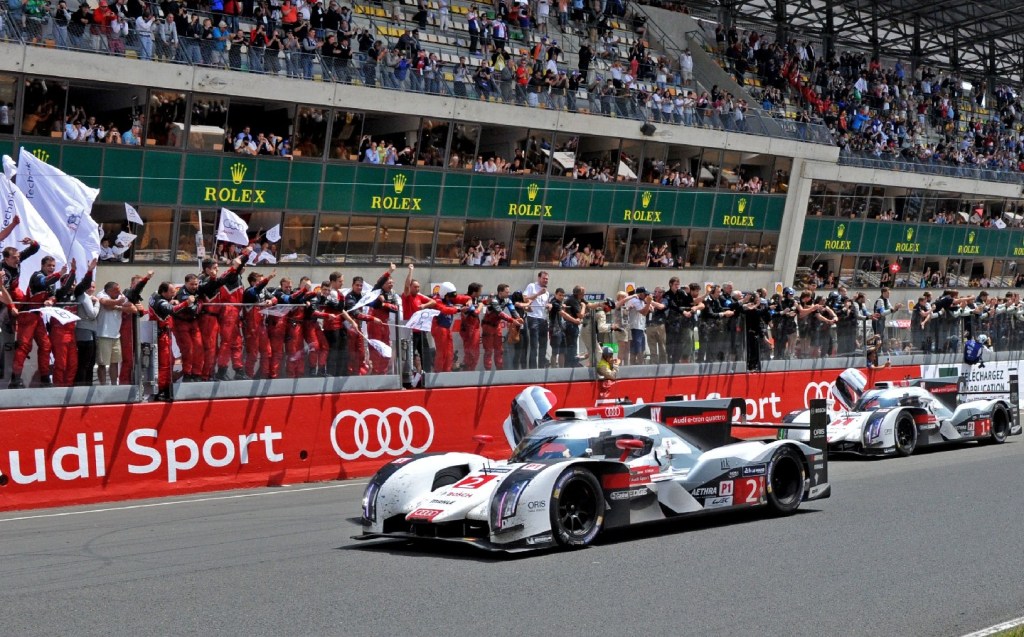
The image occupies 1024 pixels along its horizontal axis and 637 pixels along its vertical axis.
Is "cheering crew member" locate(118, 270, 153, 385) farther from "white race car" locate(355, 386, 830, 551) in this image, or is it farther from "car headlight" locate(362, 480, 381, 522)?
"car headlight" locate(362, 480, 381, 522)

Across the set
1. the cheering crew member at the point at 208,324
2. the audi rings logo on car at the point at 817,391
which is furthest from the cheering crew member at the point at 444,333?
the audi rings logo on car at the point at 817,391

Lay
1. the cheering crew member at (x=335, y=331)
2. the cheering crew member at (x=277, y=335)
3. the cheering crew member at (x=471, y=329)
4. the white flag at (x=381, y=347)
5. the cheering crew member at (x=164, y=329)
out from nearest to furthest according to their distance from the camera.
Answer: the cheering crew member at (x=164, y=329) < the cheering crew member at (x=277, y=335) < the cheering crew member at (x=335, y=331) < the white flag at (x=381, y=347) < the cheering crew member at (x=471, y=329)

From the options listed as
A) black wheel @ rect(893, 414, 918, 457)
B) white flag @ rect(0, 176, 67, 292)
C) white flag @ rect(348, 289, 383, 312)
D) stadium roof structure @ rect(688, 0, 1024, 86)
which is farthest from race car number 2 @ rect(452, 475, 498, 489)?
stadium roof structure @ rect(688, 0, 1024, 86)

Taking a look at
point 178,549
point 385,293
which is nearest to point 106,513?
point 178,549

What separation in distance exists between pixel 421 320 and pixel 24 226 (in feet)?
17.0

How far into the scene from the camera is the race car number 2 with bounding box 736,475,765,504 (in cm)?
1169

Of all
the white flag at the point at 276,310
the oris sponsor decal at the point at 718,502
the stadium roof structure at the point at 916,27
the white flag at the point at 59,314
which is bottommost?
the oris sponsor decal at the point at 718,502

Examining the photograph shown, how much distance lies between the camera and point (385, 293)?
16484mm

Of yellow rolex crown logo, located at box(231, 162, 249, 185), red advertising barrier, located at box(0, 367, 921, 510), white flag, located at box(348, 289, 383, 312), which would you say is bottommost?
red advertising barrier, located at box(0, 367, 921, 510)

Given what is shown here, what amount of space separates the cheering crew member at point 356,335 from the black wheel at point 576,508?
6.40 metres

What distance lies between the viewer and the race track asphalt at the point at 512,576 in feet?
24.5

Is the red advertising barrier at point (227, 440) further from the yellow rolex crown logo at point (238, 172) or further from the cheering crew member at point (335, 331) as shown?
the yellow rolex crown logo at point (238, 172)

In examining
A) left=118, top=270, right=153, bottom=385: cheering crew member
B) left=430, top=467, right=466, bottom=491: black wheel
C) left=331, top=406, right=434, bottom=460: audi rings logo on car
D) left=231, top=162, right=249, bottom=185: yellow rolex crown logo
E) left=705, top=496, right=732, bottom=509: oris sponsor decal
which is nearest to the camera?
left=430, top=467, right=466, bottom=491: black wheel

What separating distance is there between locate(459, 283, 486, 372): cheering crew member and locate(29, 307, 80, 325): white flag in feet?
18.5
